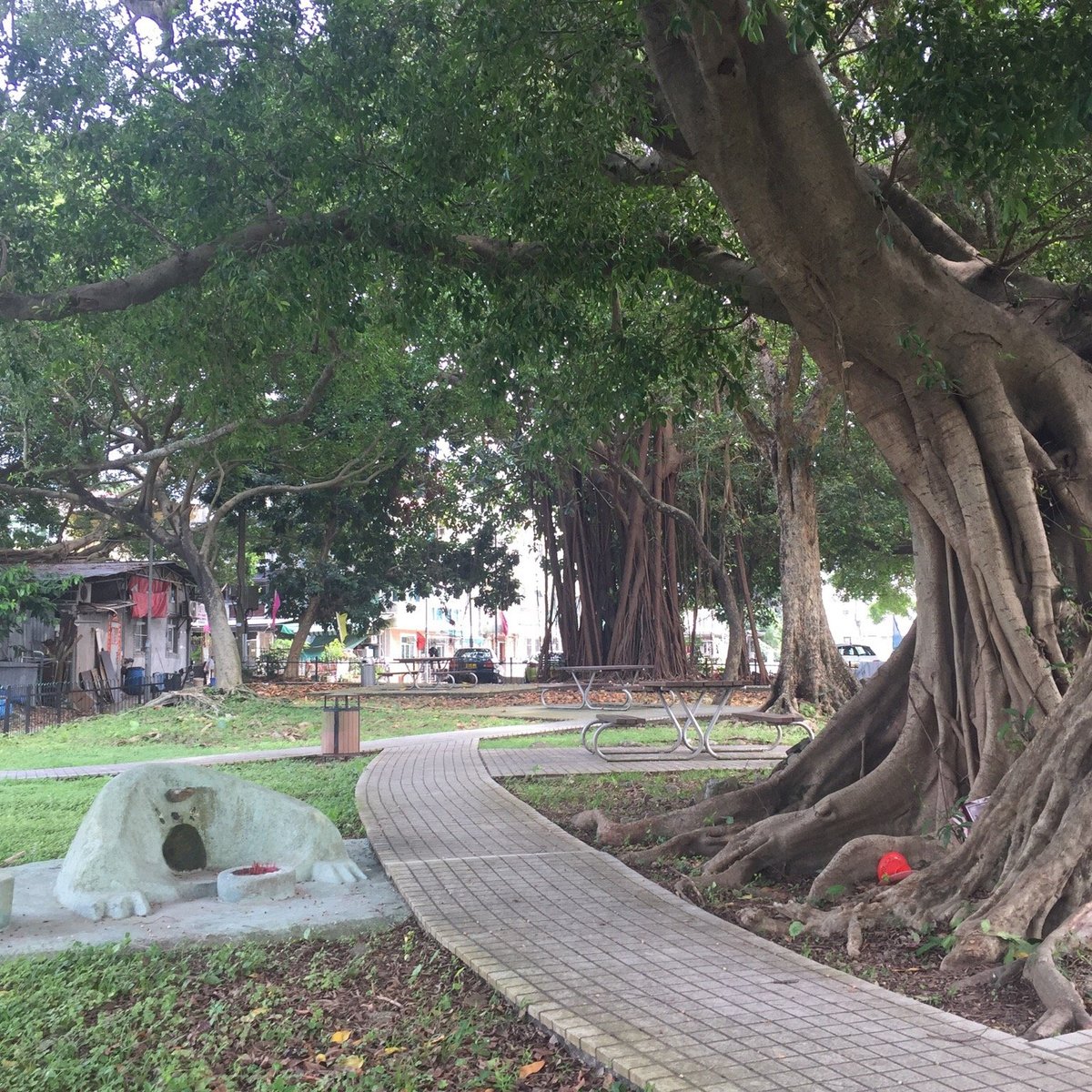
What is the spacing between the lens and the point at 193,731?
1736cm

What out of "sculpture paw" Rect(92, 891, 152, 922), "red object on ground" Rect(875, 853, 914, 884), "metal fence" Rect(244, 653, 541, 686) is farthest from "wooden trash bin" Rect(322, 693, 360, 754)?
"metal fence" Rect(244, 653, 541, 686)

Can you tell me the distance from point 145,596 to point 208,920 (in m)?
22.8

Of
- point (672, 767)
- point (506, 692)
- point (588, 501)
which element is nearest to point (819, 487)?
point (588, 501)

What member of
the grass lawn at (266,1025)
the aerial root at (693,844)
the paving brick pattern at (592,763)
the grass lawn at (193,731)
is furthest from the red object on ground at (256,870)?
the grass lawn at (193,731)

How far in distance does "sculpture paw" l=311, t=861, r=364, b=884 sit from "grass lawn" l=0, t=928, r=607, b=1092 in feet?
4.34

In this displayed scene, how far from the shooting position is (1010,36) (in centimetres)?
632

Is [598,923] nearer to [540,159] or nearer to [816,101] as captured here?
[816,101]

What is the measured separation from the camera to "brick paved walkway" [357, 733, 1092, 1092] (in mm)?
3514

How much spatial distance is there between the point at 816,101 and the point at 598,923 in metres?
4.62

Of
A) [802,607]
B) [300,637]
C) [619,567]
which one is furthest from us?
[300,637]

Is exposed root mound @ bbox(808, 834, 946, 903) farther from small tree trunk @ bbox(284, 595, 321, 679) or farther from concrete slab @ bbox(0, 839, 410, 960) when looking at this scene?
small tree trunk @ bbox(284, 595, 321, 679)

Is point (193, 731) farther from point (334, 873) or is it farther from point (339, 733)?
point (334, 873)

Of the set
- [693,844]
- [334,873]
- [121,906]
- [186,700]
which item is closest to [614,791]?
[693,844]

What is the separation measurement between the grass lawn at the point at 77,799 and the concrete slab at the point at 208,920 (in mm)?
1800
